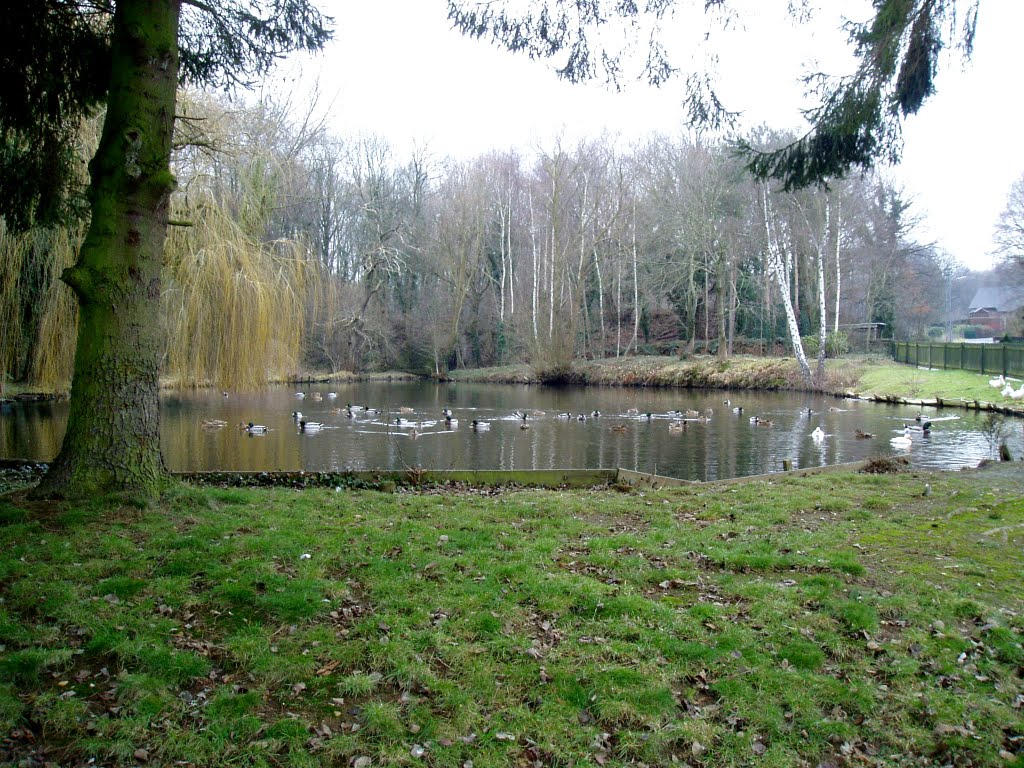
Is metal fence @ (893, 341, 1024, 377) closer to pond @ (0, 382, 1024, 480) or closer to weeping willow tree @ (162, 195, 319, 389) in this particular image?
pond @ (0, 382, 1024, 480)

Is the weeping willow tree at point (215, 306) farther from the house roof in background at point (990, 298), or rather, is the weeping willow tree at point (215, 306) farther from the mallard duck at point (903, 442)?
the house roof in background at point (990, 298)

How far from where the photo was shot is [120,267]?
5801mm

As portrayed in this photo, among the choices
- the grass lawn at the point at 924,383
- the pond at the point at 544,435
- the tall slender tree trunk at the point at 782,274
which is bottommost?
the pond at the point at 544,435

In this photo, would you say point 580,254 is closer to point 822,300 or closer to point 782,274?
point 782,274

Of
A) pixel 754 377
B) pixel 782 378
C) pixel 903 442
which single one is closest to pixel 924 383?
pixel 782 378

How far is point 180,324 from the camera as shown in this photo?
489 inches

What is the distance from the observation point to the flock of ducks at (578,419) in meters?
17.8

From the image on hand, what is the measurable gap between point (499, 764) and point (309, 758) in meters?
0.83

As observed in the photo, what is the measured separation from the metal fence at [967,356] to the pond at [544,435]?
16.5 ft

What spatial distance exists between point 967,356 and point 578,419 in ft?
60.5

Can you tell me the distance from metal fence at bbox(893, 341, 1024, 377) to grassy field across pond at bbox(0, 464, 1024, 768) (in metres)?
24.4

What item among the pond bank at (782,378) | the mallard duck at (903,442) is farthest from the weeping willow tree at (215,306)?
the pond bank at (782,378)

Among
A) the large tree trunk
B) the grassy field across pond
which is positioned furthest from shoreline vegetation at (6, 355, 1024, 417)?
the grassy field across pond

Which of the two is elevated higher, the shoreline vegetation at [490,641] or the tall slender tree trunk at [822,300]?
the tall slender tree trunk at [822,300]
